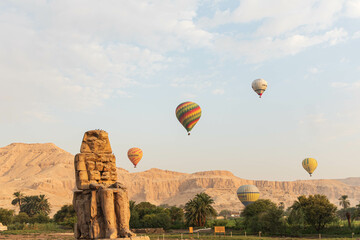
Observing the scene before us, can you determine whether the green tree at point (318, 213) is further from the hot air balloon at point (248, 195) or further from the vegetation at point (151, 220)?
the hot air balloon at point (248, 195)

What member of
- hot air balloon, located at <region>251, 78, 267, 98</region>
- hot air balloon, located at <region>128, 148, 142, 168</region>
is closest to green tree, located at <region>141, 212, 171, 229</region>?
hot air balloon, located at <region>128, 148, 142, 168</region>

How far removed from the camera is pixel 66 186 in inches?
6944

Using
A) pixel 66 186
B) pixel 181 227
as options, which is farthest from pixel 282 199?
pixel 181 227

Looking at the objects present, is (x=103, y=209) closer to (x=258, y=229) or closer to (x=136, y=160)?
(x=258, y=229)

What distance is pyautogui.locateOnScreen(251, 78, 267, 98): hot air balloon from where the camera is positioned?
6106 centimetres

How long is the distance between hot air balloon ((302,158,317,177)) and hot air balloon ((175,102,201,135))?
3399 cm

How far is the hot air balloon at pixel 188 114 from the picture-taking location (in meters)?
57.2

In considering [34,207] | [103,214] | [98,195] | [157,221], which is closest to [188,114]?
[157,221]

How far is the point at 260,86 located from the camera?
200ft

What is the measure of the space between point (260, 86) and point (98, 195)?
5267cm

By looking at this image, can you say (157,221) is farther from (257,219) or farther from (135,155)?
(135,155)

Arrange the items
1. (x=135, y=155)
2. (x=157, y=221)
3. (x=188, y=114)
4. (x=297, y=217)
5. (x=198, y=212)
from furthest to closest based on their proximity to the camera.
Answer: (x=135, y=155) → (x=157, y=221) → (x=188, y=114) → (x=198, y=212) → (x=297, y=217)

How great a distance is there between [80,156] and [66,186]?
575 ft

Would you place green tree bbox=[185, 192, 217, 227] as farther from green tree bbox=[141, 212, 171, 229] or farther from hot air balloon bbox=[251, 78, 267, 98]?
hot air balloon bbox=[251, 78, 267, 98]
